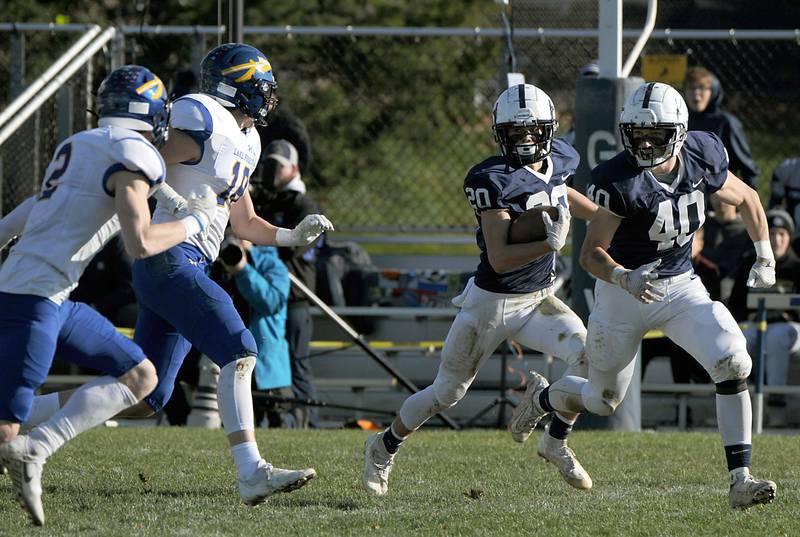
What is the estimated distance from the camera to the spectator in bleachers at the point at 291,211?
9.29 metres

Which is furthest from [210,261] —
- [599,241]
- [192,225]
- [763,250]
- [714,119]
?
[714,119]

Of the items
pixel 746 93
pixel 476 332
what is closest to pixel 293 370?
pixel 476 332

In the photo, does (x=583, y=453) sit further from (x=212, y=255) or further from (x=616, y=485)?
(x=212, y=255)

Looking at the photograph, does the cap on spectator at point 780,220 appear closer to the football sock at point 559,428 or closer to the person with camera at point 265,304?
the person with camera at point 265,304

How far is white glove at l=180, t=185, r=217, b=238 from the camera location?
517 cm

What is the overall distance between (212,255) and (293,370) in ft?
12.0

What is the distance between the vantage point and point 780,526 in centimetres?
520

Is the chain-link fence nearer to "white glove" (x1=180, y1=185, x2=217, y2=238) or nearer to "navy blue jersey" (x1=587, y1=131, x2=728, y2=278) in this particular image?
"navy blue jersey" (x1=587, y1=131, x2=728, y2=278)

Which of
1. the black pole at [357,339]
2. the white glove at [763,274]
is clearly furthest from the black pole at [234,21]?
the white glove at [763,274]

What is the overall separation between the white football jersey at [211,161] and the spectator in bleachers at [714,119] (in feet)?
16.5

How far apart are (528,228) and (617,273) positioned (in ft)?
1.39

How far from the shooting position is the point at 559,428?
20.6 ft

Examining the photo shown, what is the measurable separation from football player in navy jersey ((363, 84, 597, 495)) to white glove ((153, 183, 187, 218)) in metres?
1.28

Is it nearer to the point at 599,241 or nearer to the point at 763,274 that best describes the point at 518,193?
the point at 599,241
